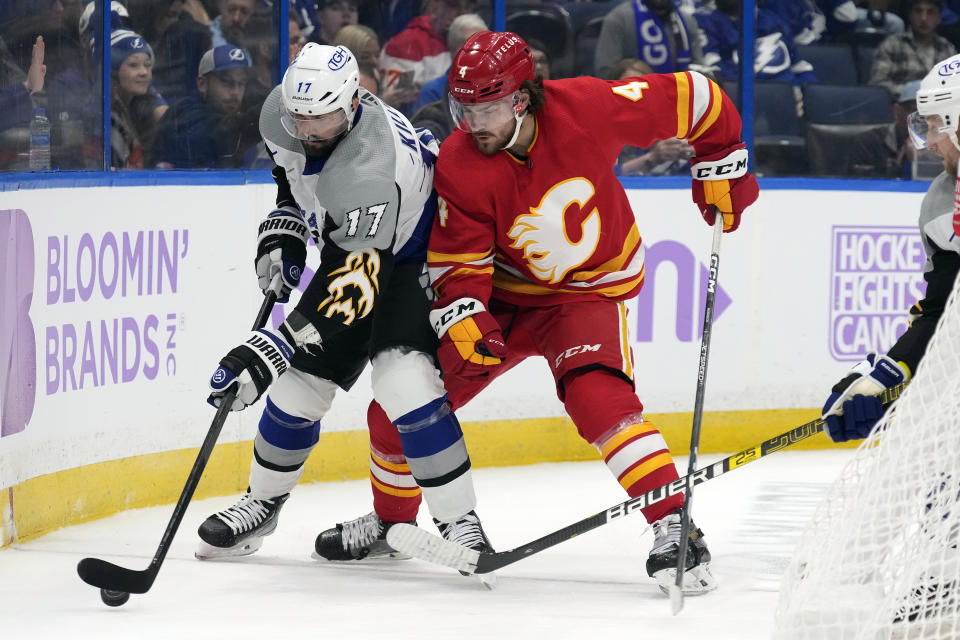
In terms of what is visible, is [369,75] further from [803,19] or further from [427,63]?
[803,19]

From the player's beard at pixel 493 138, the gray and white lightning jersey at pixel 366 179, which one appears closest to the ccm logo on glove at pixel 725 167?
the player's beard at pixel 493 138

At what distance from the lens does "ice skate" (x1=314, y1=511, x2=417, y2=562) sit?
3430 mm

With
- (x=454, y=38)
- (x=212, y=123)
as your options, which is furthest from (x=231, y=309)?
(x=454, y=38)

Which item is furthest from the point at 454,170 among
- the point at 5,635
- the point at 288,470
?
the point at 5,635

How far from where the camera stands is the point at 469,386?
3307 millimetres

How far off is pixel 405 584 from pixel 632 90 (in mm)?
1215

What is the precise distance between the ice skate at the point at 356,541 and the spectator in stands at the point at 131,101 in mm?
1340

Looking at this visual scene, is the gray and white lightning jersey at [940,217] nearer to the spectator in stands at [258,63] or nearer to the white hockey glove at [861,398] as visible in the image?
the white hockey glove at [861,398]

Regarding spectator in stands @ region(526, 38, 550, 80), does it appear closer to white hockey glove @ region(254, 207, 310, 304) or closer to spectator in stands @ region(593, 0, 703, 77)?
spectator in stands @ region(593, 0, 703, 77)

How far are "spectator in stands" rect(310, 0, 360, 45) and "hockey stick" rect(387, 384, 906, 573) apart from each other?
211cm

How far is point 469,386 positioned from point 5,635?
1142mm

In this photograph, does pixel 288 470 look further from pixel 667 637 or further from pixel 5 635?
pixel 667 637

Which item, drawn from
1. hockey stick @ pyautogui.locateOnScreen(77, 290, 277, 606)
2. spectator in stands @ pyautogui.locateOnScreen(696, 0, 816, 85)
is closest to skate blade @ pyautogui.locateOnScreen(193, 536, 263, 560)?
hockey stick @ pyautogui.locateOnScreen(77, 290, 277, 606)

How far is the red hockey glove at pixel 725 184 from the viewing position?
11.0ft
